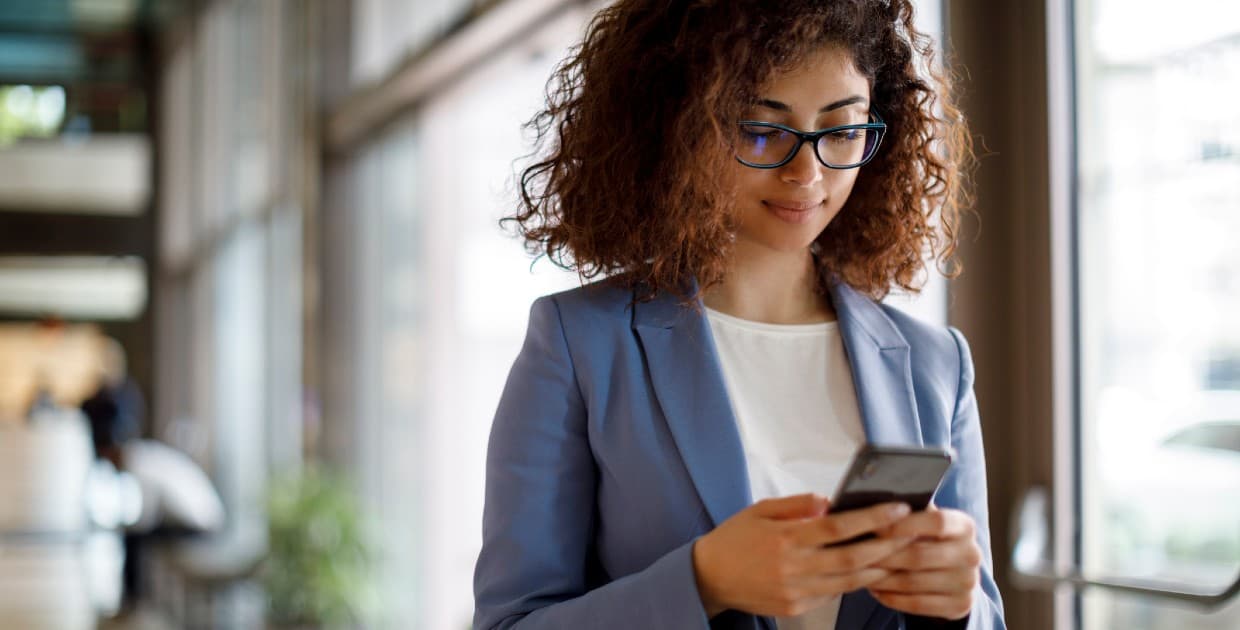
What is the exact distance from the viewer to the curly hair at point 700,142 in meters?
1.02

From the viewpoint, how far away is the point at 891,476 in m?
0.85

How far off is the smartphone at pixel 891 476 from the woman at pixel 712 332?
0.08 metres

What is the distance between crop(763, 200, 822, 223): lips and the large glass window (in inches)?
39.5

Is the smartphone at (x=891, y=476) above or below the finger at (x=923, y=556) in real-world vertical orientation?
above

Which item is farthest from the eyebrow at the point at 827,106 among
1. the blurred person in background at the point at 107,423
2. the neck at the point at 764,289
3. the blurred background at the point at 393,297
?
the blurred person in background at the point at 107,423

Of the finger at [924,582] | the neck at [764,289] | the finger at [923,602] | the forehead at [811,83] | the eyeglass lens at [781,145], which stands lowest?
the finger at [923,602]

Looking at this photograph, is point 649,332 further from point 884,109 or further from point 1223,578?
point 1223,578

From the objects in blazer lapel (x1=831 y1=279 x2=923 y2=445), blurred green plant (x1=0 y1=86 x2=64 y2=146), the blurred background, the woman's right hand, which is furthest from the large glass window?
blurred green plant (x1=0 y1=86 x2=64 y2=146)

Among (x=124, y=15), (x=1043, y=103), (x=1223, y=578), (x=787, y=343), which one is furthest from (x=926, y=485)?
(x=124, y=15)

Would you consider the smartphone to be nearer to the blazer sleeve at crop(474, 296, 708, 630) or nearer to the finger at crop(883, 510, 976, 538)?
the finger at crop(883, 510, 976, 538)

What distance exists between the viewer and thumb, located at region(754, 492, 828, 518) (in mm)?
885

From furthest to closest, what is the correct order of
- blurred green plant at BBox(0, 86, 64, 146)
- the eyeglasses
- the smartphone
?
1. blurred green plant at BBox(0, 86, 64, 146)
2. the eyeglasses
3. the smartphone

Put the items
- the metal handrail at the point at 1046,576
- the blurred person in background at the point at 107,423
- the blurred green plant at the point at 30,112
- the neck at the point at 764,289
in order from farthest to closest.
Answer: the blurred green plant at the point at 30,112, the blurred person in background at the point at 107,423, the metal handrail at the point at 1046,576, the neck at the point at 764,289

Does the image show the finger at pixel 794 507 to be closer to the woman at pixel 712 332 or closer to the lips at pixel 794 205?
the woman at pixel 712 332
